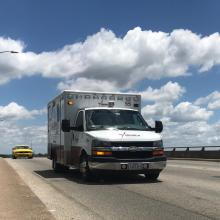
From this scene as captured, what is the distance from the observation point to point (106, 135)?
1459cm

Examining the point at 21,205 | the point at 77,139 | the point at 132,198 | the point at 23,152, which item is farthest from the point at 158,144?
the point at 23,152

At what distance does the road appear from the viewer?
9.27 m

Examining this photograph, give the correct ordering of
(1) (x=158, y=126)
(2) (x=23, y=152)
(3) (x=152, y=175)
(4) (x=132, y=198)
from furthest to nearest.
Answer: (2) (x=23, y=152), (1) (x=158, y=126), (3) (x=152, y=175), (4) (x=132, y=198)

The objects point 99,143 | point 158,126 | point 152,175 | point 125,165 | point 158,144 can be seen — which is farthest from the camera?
point 158,126

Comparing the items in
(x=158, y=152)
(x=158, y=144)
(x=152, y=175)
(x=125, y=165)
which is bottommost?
(x=152, y=175)

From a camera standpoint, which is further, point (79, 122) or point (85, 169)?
point (79, 122)

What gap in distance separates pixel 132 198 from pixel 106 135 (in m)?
3.40

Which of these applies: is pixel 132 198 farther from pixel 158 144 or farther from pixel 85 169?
pixel 85 169

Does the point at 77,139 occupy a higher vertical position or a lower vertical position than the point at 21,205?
higher

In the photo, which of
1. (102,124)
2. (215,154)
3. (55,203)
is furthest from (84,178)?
(215,154)

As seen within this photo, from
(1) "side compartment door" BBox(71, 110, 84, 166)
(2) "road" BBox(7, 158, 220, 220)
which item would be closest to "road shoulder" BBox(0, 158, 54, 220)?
(2) "road" BBox(7, 158, 220, 220)

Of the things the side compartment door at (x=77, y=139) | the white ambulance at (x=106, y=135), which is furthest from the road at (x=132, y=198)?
the side compartment door at (x=77, y=139)

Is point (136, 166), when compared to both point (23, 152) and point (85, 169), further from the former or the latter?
point (23, 152)

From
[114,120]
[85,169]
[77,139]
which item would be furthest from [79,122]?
[85,169]
